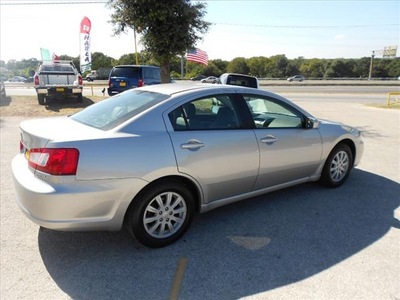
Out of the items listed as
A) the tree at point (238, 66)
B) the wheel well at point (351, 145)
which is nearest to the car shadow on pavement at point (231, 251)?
the wheel well at point (351, 145)

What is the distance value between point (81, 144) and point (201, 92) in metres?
1.36

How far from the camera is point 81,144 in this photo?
2.54 meters

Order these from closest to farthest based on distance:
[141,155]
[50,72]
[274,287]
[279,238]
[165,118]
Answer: [274,287] → [141,155] → [165,118] → [279,238] → [50,72]

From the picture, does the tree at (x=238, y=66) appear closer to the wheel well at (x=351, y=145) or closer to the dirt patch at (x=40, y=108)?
the dirt patch at (x=40, y=108)

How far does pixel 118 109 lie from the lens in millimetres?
3256

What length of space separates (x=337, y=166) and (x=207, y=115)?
89.5 inches

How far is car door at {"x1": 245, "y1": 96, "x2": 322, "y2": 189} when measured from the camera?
3.59m

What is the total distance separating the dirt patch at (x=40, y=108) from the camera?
11.7 metres

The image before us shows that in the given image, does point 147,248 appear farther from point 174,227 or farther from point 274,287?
point 274,287

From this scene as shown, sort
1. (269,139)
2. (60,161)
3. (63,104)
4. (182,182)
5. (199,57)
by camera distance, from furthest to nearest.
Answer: (199,57), (63,104), (269,139), (182,182), (60,161)

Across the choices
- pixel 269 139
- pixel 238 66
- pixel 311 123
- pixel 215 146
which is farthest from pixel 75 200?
pixel 238 66

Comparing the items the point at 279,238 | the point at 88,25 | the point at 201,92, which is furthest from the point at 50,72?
the point at 279,238

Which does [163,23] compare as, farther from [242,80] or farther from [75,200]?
[75,200]

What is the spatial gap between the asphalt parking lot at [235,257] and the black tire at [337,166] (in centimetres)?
38
